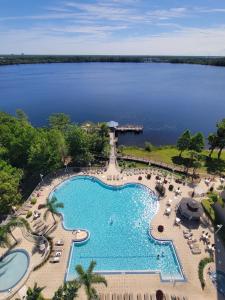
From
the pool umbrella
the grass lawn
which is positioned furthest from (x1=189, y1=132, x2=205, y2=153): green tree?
the pool umbrella

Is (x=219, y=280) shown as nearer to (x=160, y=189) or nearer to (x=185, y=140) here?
(x=160, y=189)

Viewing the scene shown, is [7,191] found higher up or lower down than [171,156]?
higher up

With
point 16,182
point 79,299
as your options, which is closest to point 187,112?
point 16,182

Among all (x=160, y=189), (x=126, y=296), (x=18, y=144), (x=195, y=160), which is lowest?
(x=126, y=296)

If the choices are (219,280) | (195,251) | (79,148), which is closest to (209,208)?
(195,251)

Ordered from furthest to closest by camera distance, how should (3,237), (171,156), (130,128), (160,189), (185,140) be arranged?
(130,128) < (171,156) < (185,140) < (160,189) < (3,237)

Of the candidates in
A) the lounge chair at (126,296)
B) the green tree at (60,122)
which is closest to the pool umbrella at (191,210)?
the lounge chair at (126,296)
